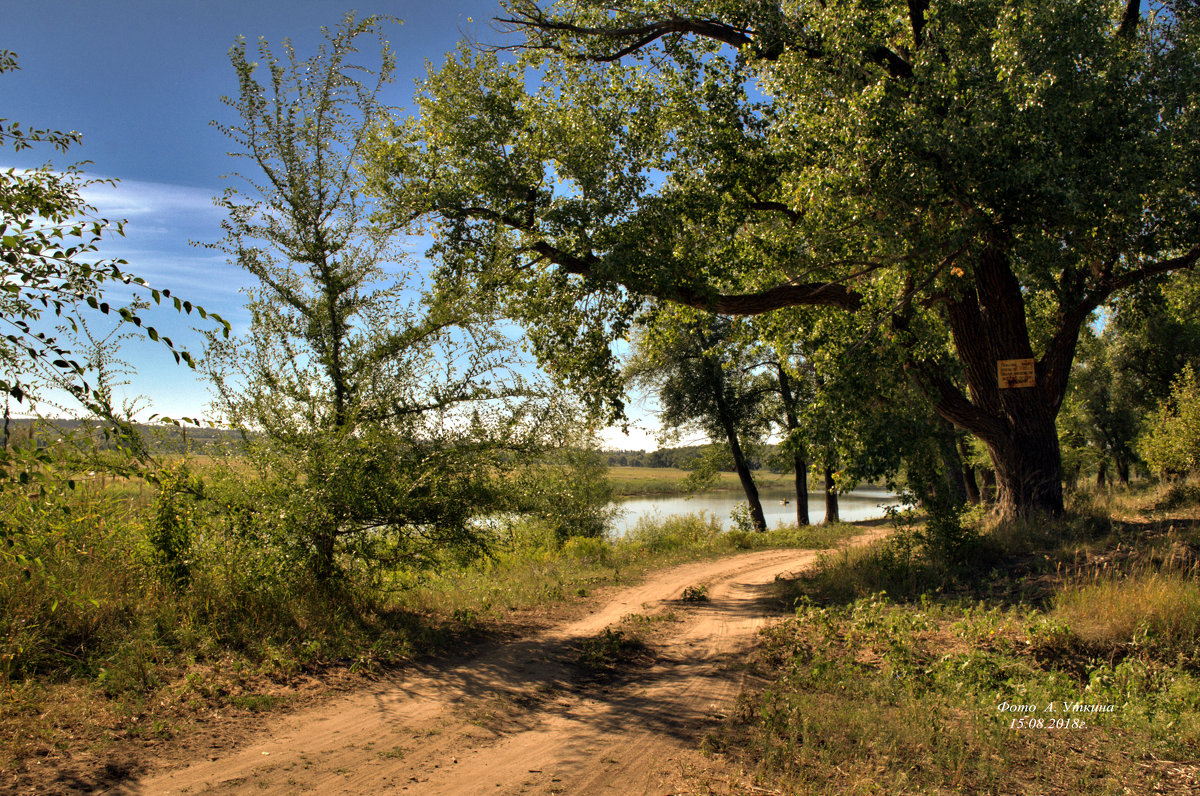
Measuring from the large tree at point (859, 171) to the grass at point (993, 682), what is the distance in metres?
3.72

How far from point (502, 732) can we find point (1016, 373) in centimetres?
1014

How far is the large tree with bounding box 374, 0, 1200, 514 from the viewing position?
827 cm

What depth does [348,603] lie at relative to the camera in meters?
7.36

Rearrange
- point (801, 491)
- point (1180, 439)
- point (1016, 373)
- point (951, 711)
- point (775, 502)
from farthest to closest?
point (775, 502) → point (801, 491) → point (1180, 439) → point (1016, 373) → point (951, 711)

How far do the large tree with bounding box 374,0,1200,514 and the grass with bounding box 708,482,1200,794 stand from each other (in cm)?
372

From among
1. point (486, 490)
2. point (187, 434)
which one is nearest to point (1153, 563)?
point (486, 490)

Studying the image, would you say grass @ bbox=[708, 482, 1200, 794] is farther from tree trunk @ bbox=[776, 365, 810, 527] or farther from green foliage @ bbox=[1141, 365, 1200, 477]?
tree trunk @ bbox=[776, 365, 810, 527]

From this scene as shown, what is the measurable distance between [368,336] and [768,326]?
8.46m

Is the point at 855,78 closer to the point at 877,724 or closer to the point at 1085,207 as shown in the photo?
the point at 1085,207

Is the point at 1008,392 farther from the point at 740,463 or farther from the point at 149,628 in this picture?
the point at 740,463

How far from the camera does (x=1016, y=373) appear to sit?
35.3 feet

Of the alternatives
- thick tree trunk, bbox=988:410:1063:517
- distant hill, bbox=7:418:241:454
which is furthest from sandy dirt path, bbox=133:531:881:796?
thick tree trunk, bbox=988:410:1063:517

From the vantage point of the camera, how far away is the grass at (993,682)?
4059 millimetres

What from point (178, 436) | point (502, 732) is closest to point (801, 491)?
point (502, 732)
